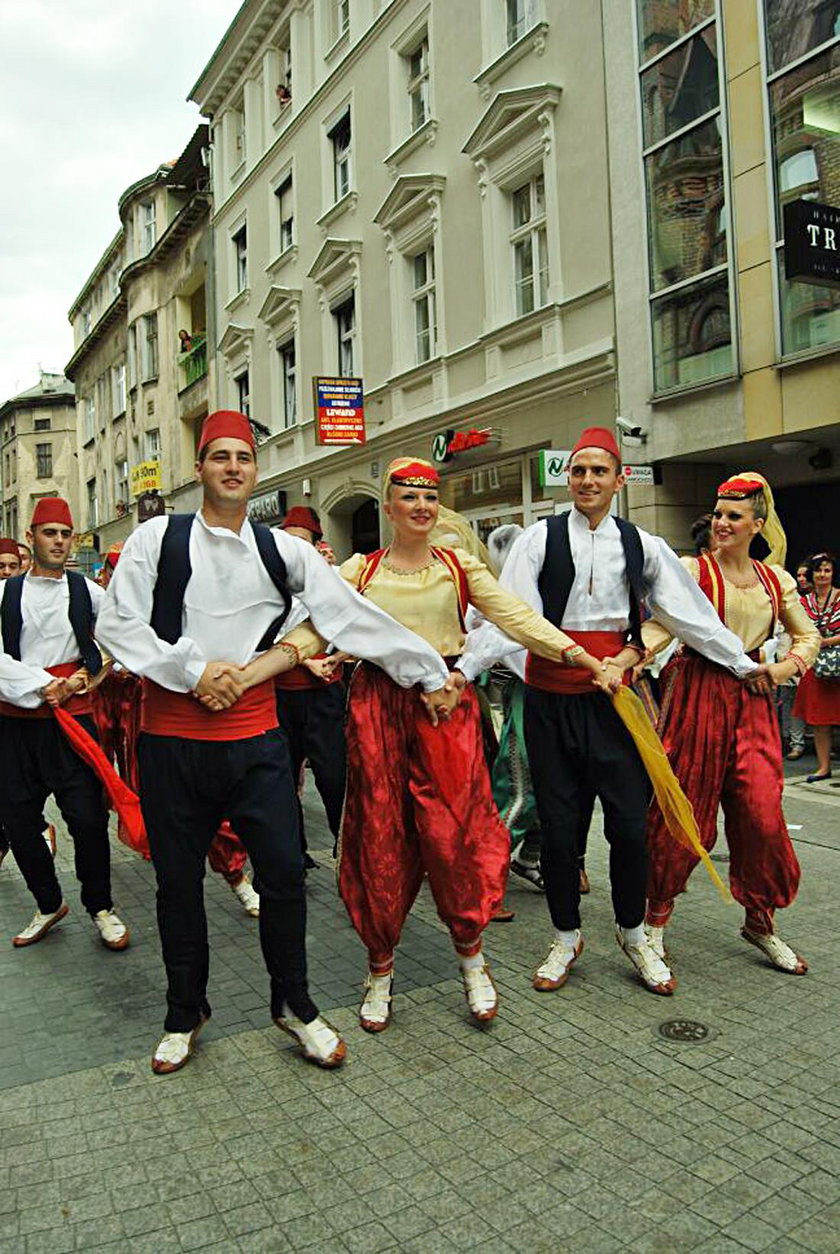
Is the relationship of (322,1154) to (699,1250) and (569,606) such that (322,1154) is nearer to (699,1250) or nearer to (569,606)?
(699,1250)

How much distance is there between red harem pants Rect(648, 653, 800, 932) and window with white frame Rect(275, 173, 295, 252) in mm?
20804

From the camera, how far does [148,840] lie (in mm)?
3467

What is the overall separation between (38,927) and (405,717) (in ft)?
7.49

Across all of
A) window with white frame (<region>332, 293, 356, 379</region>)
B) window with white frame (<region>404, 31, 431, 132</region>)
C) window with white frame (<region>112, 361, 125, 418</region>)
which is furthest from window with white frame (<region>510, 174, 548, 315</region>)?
window with white frame (<region>112, 361, 125, 418</region>)

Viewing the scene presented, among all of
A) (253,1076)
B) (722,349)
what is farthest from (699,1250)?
(722,349)

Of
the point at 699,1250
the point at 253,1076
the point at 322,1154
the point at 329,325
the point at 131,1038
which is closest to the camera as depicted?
the point at 699,1250

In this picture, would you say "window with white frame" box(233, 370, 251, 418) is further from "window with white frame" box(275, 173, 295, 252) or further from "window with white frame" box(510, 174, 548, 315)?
"window with white frame" box(510, 174, 548, 315)

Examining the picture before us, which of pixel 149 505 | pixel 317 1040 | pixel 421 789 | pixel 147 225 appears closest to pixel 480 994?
pixel 317 1040

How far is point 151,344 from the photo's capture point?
33.8m

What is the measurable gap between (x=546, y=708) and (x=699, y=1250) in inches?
77.8

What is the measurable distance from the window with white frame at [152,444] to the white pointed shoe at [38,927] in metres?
29.6

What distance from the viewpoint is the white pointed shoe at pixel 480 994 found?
3635mm

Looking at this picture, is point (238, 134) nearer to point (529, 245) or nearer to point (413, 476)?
point (529, 245)

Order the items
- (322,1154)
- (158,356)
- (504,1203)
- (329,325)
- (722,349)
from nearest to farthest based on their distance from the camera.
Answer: (504,1203), (322,1154), (722,349), (329,325), (158,356)
